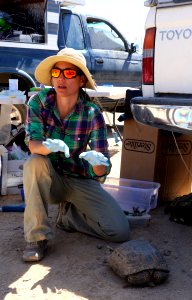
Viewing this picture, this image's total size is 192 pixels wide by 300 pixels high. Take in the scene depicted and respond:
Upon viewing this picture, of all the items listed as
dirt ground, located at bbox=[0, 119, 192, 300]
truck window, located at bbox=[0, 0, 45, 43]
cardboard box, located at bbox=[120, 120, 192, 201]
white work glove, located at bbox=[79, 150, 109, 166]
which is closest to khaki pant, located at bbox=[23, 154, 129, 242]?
dirt ground, located at bbox=[0, 119, 192, 300]

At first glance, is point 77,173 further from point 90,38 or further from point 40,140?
point 90,38

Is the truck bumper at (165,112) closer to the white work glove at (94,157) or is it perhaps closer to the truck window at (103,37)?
the white work glove at (94,157)

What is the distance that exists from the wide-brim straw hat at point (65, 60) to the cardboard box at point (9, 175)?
1032 mm

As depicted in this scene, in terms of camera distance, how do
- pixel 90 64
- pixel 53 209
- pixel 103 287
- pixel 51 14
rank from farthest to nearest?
1. pixel 90 64
2. pixel 51 14
3. pixel 53 209
4. pixel 103 287

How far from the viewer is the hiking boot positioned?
2955 mm

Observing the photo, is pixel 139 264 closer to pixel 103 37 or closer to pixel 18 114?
pixel 18 114

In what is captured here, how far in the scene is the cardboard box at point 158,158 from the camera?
4.07m

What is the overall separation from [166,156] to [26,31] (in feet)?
11.6

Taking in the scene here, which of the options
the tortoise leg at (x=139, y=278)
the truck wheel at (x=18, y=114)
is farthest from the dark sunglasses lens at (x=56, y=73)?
the truck wheel at (x=18, y=114)

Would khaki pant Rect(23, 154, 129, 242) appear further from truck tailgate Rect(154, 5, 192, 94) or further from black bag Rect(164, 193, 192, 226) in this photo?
truck tailgate Rect(154, 5, 192, 94)

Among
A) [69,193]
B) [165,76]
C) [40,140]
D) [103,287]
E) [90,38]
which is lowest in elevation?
[103,287]

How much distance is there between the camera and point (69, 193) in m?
3.29

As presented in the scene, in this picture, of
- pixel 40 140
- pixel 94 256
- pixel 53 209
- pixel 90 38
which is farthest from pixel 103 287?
pixel 90 38

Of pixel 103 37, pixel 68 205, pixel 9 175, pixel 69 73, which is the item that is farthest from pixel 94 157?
pixel 103 37
